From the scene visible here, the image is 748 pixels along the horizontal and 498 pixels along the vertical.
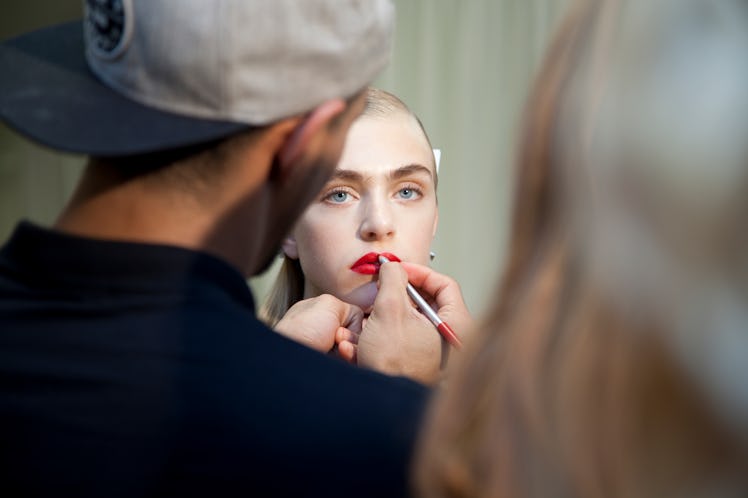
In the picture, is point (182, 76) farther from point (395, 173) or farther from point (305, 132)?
point (395, 173)

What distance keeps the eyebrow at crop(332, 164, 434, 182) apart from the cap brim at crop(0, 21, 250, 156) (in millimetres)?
697

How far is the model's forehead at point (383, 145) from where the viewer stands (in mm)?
1595

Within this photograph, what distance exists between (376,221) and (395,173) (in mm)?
98

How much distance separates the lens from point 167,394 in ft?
2.36

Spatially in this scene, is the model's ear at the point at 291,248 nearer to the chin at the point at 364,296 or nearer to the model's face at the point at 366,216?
the model's face at the point at 366,216

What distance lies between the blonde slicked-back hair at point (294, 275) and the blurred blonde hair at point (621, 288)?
1091 mm

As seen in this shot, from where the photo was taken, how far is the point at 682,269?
0.52 meters

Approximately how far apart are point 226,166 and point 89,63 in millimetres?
174

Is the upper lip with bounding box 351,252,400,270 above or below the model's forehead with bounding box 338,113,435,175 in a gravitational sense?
below

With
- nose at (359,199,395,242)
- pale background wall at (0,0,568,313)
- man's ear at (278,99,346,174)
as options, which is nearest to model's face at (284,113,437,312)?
nose at (359,199,395,242)

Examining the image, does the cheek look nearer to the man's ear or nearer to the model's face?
the model's face

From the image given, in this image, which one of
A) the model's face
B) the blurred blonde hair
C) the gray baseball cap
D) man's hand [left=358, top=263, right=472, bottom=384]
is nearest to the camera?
the blurred blonde hair

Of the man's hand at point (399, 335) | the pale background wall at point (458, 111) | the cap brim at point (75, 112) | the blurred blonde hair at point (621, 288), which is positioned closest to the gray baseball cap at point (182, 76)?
the cap brim at point (75, 112)

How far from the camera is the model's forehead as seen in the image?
159 cm
